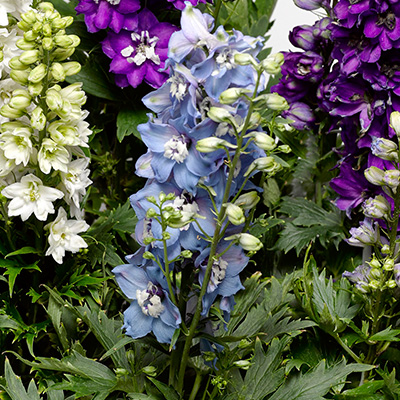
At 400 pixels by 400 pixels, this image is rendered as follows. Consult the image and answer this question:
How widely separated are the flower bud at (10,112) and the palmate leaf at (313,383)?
46 centimetres

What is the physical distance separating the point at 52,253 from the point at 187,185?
32cm

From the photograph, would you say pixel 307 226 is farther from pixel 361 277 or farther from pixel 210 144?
pixel 210 144

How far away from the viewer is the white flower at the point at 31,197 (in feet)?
3.12

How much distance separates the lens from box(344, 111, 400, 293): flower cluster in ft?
3.02

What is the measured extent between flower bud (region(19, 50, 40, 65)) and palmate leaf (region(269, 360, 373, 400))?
486 mm

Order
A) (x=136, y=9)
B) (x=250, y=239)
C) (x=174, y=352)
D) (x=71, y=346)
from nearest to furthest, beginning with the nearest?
(x=250, y=239)
(x=174, y=352)
(x=71, y=346)
(x=136, y=9)

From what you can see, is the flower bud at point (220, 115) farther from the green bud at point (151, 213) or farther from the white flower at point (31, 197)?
the white flower at point (31, 197)

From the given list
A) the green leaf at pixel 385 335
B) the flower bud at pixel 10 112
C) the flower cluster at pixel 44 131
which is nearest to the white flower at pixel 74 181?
the flower cluster at pixel 44 131

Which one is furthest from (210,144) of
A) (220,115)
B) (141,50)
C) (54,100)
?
(141,50)

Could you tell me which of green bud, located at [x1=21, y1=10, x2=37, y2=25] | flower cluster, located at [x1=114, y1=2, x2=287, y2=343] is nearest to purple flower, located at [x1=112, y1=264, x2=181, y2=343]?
flower cluster, located at [x1=114, y1=2, x2=287, y2=343]

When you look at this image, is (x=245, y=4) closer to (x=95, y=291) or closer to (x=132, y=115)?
(x=132, y=115)

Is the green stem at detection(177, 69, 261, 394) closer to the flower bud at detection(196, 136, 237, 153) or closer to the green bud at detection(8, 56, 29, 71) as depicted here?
the flower bud at detection(196, 136, 237, 153)

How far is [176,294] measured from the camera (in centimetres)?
81

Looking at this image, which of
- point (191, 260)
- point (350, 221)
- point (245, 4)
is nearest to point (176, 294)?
point (191, 260)
